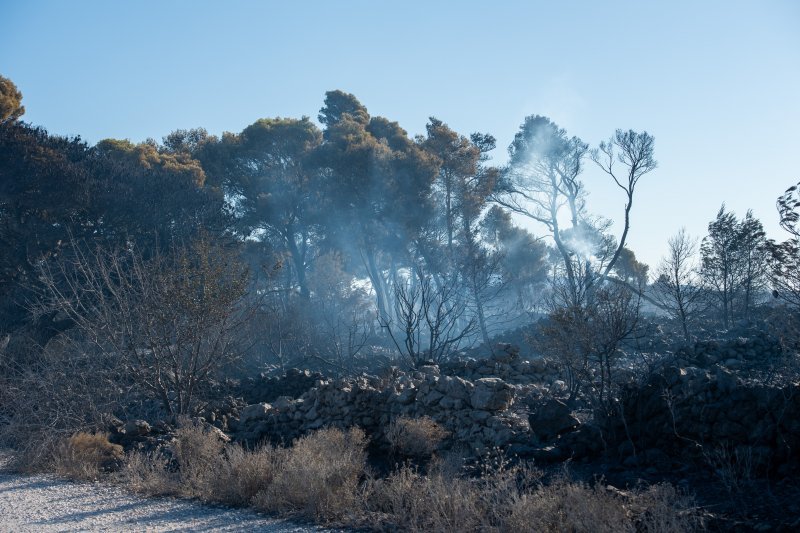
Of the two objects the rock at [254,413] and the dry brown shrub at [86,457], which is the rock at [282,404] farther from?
the dry brown shrub at [86,457]

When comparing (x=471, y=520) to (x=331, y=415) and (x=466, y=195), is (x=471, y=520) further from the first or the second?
(x=466, y=195)

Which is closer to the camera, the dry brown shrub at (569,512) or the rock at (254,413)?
the dry brown shrub at (569,512)

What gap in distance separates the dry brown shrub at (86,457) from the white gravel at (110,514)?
1050 mm

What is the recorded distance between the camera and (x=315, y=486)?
9125 millimetres

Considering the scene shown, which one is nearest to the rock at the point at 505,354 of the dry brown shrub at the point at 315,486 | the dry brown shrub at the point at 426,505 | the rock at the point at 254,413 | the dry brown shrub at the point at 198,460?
A: the rock at the point at 254,413

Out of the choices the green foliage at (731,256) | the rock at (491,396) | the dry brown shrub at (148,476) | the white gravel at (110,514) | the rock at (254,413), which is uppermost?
the green foliage at (731,256)

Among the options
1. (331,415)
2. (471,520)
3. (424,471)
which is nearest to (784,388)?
(471,520)

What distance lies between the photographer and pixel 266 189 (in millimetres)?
39250

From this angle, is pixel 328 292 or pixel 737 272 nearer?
pixel 737 272

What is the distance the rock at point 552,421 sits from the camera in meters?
10.8

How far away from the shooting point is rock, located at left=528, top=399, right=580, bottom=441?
10.8 m

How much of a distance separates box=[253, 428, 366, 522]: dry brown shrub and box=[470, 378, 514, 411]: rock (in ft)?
9.15

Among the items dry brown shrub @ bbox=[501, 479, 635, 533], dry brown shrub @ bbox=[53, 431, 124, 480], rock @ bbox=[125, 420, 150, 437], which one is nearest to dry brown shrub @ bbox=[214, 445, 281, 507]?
dry brown shrub @ bbox=[53, 431, 124, 480]

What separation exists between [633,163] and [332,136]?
1687 cm
